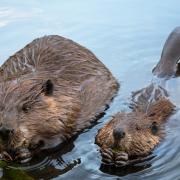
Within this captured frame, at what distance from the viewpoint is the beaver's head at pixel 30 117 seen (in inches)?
173

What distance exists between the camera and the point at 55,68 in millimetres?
5293

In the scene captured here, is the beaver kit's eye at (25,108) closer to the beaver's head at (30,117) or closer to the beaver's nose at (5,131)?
the beaver's head at (30,117)

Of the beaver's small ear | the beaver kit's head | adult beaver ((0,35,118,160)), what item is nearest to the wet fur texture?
the beaver kit's head

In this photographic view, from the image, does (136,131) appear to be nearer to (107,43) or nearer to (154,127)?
(154,127)

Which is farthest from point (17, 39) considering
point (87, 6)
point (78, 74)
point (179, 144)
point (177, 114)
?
point (179, 144)

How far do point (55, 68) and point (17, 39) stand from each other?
6.93 ft

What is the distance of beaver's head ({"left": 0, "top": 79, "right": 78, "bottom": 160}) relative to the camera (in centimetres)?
439

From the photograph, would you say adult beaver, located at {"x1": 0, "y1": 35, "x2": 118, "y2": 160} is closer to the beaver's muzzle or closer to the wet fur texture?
the wet fur texture

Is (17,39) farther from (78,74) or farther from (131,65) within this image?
(78,74)

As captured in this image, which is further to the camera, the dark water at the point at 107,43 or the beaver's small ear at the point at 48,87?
the beaver's small ear at the point at 48,87

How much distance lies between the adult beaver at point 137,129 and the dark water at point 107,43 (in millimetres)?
74

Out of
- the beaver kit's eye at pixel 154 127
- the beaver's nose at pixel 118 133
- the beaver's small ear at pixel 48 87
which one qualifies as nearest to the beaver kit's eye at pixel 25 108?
the beaver's small ear at pixel 48 87

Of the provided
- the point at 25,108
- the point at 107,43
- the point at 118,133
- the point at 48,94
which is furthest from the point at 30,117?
the point at 107,43

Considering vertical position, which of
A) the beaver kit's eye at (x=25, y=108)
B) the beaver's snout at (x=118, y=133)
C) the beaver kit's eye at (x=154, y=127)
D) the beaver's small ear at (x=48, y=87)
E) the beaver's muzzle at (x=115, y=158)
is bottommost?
the beaver's muzzle at (x=115, y=158)
